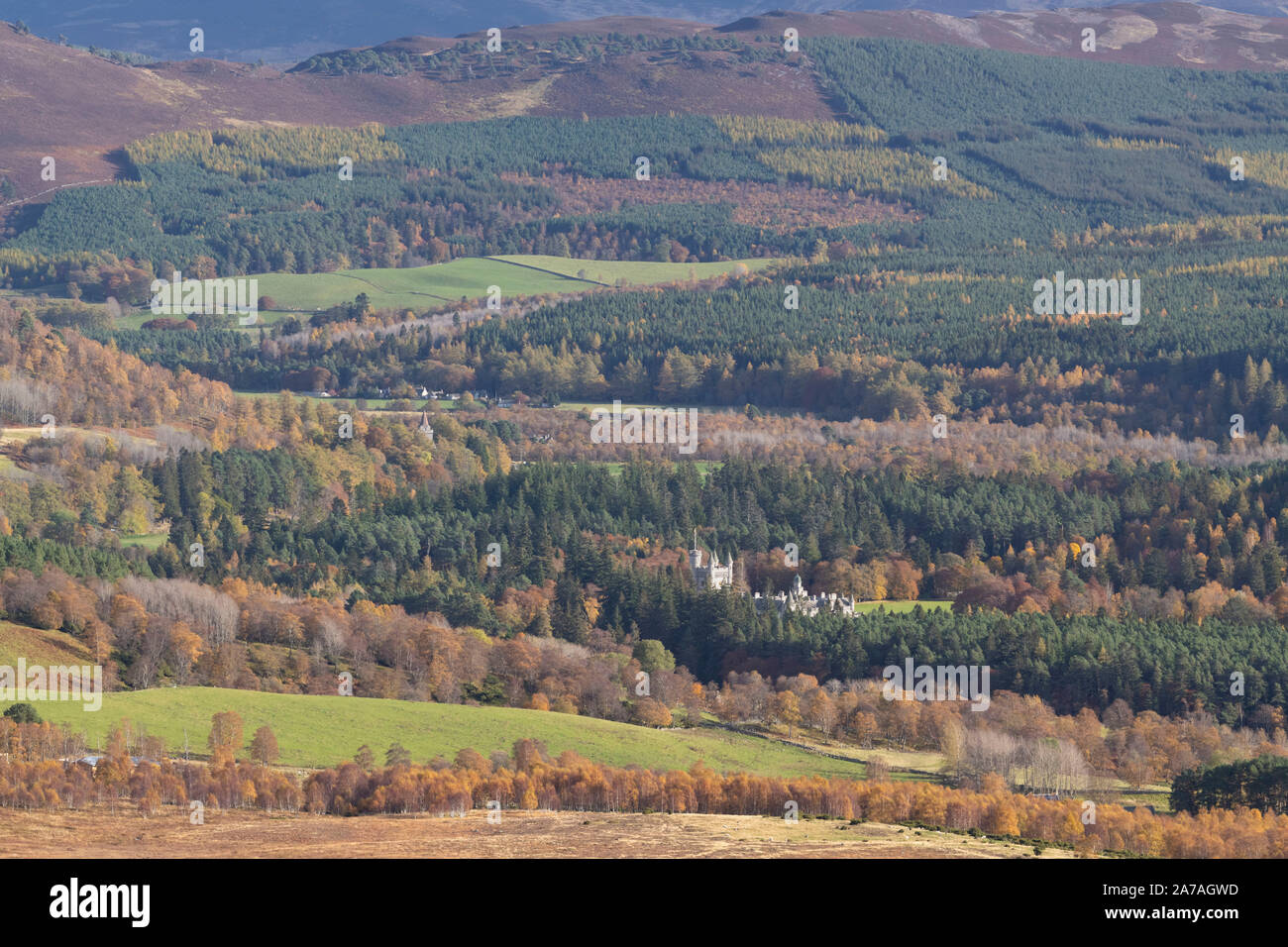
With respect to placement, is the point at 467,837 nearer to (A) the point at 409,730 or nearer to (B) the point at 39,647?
(A) the point at 409,730

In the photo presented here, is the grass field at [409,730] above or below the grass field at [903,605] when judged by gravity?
above

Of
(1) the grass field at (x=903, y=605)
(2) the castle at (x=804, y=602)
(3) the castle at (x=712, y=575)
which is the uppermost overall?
(3) the castle at (x=712, y=575)

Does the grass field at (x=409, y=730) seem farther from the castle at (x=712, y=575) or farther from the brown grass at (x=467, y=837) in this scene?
the castle at (x=712, y=575)

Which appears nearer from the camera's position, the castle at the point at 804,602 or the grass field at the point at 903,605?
the castle at the point at 804,602

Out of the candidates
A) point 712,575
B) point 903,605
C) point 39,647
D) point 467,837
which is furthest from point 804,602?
A: point 467,837

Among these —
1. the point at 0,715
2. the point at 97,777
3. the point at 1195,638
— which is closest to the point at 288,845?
the point at 97,777

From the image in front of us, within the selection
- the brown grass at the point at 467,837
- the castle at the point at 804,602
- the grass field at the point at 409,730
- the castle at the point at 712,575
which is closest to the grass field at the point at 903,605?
the castle at the point at 804,602

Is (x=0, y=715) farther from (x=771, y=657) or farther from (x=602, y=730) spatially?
(x=771, y=657)
